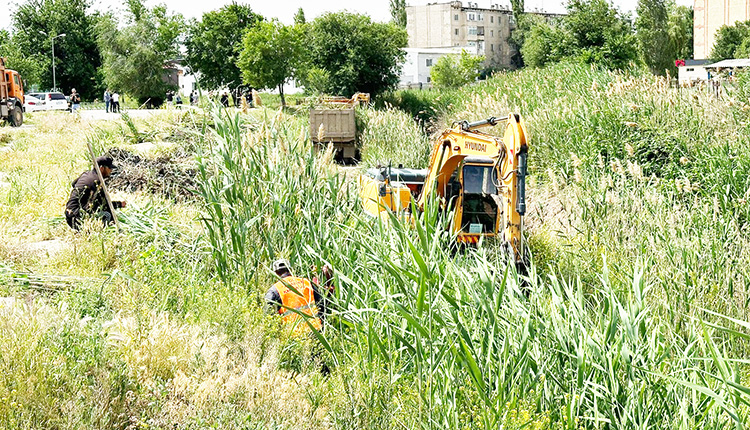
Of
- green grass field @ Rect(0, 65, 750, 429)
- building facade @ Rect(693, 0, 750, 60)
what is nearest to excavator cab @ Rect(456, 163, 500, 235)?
green grass field @ Rect(0, 65, 750, 429)

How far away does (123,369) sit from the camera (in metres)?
5.43

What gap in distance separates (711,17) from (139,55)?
149 feet

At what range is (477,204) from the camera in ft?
34.7

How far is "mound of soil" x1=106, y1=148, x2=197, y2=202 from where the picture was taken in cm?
1361

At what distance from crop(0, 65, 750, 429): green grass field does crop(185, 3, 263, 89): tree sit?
4473 centimetres

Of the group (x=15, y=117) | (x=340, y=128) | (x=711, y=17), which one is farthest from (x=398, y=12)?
(x=340, y=128)

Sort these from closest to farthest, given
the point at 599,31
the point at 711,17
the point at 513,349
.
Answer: the point at 513,349 < the point at 599,31 < the point at 711,17

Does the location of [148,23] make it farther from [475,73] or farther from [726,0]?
[726,0]

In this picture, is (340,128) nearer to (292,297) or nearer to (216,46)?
(292,297)

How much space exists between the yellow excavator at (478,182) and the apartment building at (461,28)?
101 metres

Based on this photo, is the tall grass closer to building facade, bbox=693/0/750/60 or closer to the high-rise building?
building facade, bbox=693/0/750/60

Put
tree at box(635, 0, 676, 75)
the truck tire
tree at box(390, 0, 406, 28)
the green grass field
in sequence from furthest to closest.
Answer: tree at box(390, 0, 406, 28) → tree at box(635, 0, 676, 75) → the truck tire → the green grass field

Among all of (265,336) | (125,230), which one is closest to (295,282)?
(265,336)

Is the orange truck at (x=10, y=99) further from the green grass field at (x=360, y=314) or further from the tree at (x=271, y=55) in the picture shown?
the green grass field at (x=360, y=314)
